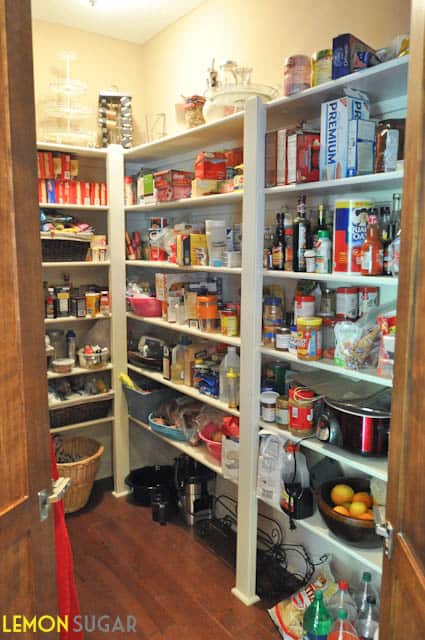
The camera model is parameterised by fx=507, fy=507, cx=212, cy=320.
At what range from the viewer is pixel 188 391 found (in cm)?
264

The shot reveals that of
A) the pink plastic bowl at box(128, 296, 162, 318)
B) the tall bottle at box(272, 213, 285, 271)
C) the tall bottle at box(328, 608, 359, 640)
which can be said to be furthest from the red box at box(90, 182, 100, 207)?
the tall bottle at box(328, 608, 359, 640)

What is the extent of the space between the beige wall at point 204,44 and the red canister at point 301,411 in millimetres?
1333

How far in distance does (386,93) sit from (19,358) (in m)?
1.52

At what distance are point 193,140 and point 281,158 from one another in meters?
0.78

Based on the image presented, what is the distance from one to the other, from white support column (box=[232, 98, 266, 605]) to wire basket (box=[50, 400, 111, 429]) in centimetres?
129

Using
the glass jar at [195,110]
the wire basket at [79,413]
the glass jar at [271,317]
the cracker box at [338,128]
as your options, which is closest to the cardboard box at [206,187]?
the glass jar at [195,110]

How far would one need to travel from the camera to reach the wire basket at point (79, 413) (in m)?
3.09

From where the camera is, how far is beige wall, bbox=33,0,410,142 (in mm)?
1961

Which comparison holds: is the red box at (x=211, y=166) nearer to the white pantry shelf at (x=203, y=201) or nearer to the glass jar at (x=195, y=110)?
the white pantry shelf at (x=203, y=201)

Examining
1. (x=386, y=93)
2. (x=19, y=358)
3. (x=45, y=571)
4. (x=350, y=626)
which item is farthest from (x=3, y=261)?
(x=350, y=626)

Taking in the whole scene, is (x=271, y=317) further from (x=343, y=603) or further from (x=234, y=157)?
(x=343, y=603)

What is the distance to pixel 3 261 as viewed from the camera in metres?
1.02

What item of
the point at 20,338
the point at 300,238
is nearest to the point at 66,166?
the point at 300,238

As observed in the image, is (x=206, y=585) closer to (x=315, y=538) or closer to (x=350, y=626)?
(x=315, y=538)
